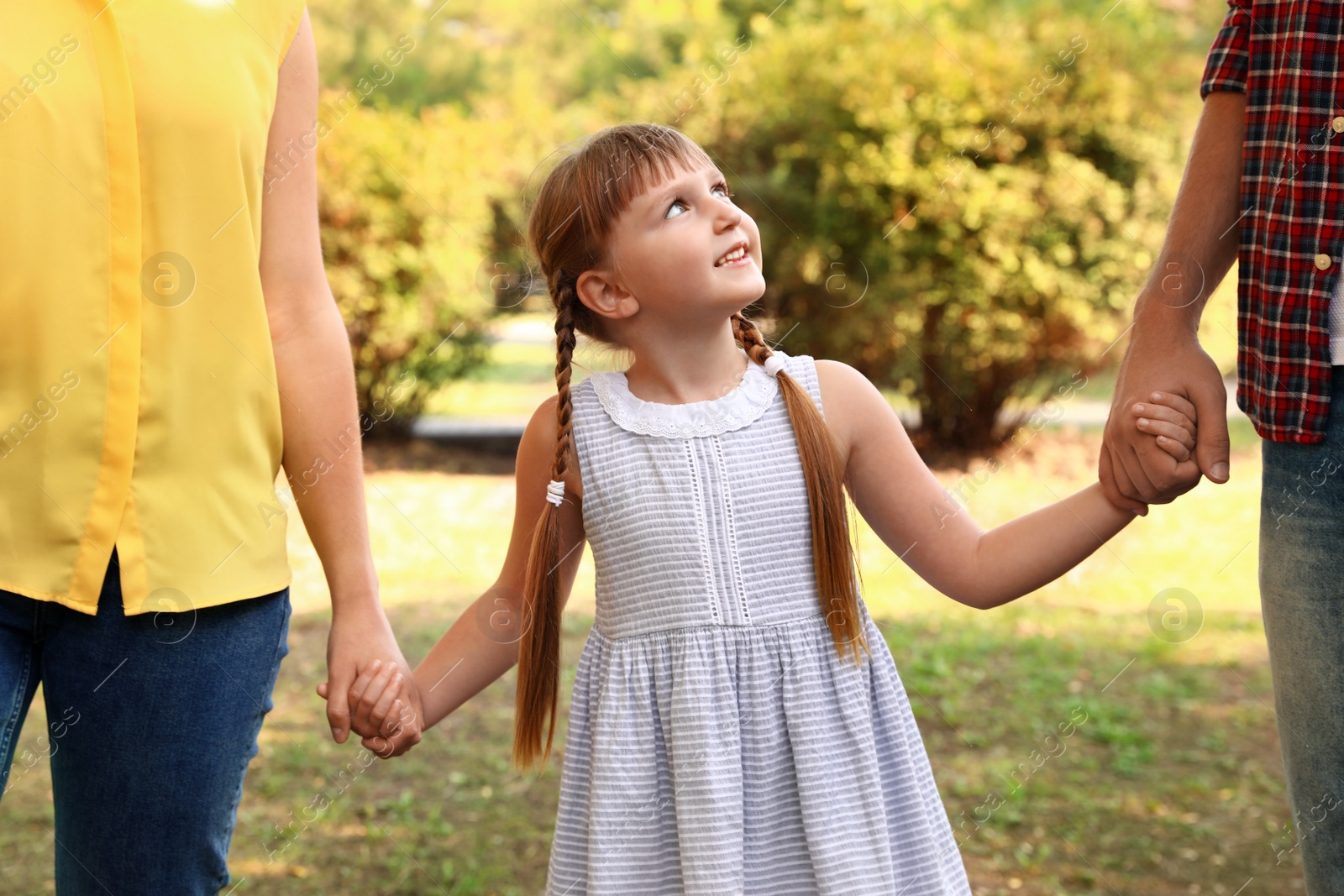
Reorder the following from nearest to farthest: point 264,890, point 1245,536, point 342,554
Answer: point 342,554, point 264,890, point 1245,536

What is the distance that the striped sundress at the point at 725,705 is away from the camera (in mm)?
1754

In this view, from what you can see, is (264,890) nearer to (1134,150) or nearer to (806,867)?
(806,867)

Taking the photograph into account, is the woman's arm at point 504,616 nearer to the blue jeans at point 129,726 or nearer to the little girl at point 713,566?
the little girl at point 713,566

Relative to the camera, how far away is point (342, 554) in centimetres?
193

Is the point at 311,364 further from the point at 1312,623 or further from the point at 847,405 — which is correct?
the point at 1312,623

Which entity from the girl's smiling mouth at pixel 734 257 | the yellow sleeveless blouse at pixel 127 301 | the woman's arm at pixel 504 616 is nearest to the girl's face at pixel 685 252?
the girl's smiling mouth at pixel 734 257

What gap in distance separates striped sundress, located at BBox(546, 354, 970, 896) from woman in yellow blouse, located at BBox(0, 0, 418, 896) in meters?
0.49

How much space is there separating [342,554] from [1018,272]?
6.70 meters

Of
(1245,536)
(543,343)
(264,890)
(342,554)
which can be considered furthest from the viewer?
(543,343)

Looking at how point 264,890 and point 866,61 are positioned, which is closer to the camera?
point 264,890

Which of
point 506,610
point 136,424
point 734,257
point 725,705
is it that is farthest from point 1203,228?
point 136,424

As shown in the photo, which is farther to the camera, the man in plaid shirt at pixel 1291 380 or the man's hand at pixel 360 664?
the man's hand at pixel 360 664

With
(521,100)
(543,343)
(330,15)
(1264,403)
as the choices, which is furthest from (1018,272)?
(330,15)

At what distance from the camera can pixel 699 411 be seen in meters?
1.90
